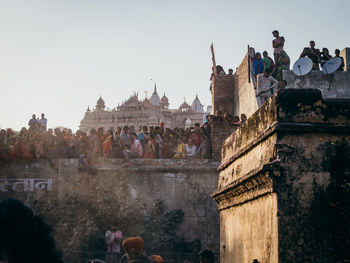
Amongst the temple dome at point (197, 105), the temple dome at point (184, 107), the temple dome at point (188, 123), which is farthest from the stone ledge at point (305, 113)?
the temple dome at point (197, 105)

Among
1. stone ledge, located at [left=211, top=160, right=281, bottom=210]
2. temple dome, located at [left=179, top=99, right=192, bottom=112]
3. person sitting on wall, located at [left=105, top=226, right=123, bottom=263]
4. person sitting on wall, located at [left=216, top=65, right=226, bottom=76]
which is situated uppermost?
temple dome, located at [left=179, top=99, right=192, bottom=112]

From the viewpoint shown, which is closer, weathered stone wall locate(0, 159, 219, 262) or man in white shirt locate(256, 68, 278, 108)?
weathered stone wall locate(0, 159, 219, 262)

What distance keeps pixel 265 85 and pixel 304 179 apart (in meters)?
9.97

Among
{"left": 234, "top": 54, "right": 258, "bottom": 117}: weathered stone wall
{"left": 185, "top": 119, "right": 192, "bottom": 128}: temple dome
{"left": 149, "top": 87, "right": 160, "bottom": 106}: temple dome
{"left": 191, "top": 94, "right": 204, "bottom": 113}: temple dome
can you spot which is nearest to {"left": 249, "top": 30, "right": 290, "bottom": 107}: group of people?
{"left": 234, "top": 54, "right": 258, "bottom": 117}: weathered stone wall

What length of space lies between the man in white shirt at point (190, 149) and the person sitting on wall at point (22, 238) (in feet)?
37.1

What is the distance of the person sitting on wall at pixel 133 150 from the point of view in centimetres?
1327

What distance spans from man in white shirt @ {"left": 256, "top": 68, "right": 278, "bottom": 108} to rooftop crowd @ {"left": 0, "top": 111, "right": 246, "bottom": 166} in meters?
0.97

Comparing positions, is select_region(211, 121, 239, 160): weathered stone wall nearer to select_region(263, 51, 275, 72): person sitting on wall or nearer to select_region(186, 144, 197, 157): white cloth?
select_region(186, 144, 197, 157): white cloth

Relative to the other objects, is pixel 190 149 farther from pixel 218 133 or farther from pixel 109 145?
pixel 109 145

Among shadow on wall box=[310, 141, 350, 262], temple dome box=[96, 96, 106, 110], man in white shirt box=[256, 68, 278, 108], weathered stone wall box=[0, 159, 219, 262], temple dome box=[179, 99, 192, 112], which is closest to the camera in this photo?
shadow on wall box=[310, 141, 350, 262]

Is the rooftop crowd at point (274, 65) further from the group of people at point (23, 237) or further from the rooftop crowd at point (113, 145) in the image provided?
the group of people at point (23, 237)

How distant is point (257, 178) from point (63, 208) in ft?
29.8

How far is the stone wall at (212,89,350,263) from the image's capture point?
4066 mm

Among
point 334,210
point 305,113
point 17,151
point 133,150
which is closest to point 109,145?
point 133,150
